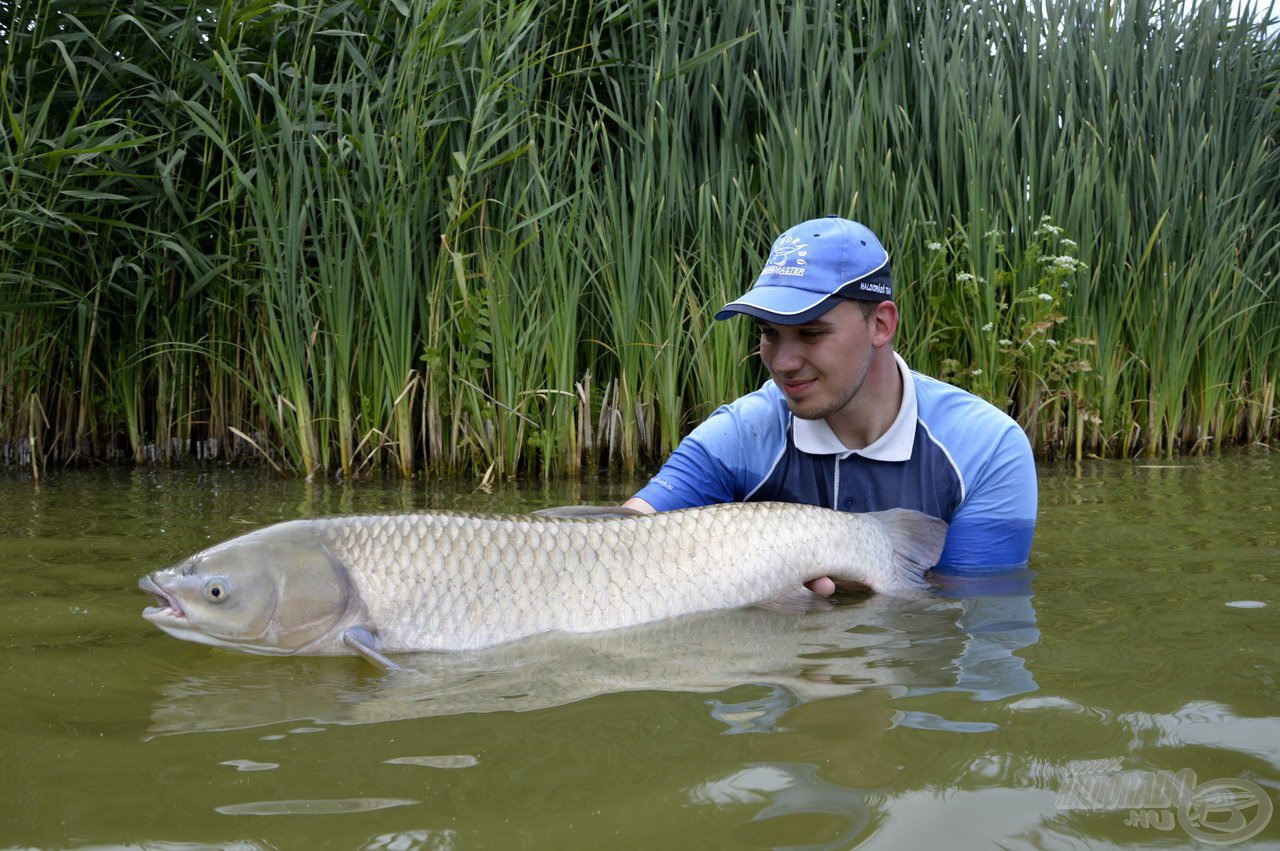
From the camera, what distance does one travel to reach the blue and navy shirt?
10.6ft

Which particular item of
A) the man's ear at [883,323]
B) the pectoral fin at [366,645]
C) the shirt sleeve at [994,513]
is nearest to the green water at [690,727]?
the pectoral fin at [366,645]

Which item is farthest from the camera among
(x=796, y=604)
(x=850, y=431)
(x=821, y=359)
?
(x=850, y=431)

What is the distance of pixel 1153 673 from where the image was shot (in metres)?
2.14

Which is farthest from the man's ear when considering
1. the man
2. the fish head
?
the fish head

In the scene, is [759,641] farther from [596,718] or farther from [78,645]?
[78,645]

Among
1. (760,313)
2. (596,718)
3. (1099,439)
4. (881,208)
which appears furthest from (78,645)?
(1099,439)

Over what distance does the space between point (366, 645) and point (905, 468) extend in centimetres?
163

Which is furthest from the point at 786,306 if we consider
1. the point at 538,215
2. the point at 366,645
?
the point at 538,215

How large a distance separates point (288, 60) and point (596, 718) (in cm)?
530

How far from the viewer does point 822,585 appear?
291 centimetres

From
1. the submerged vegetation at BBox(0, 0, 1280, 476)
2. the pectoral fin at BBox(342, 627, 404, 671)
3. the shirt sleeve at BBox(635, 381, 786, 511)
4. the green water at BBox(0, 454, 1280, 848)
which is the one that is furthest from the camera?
the submerged vegetation at BBox(0, 0, 1280, 476)

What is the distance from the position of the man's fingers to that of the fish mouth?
4.98 ft

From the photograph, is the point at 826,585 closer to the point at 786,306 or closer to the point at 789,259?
the point at 786,306

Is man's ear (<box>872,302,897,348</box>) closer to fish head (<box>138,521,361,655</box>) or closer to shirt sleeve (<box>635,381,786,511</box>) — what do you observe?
shirt sleeve (<box>635,381,786,511</box>)
